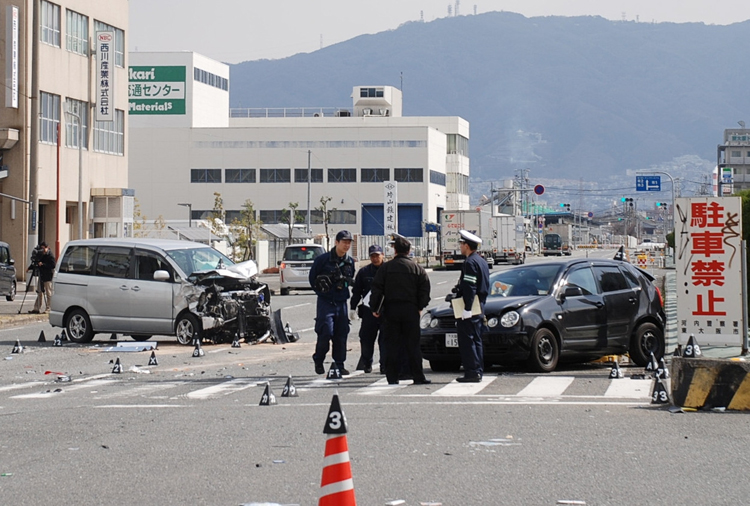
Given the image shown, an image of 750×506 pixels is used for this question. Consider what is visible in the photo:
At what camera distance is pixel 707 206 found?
571 inches

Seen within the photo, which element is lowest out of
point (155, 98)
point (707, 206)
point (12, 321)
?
point (12, 321)

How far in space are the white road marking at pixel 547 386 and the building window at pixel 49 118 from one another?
33.9 metres

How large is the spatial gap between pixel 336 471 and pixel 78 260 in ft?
51.7

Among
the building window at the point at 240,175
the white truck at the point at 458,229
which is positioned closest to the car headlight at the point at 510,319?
the white truck at the point at 458,229

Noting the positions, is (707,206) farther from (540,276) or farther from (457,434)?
(457,434)

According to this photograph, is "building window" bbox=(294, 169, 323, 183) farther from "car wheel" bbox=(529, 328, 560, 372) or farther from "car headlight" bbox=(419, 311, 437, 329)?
"car wheel" bbox=(529, 328, 560, 372)

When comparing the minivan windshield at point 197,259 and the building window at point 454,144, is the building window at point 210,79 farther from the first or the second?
the minivan windshield at point 197,259

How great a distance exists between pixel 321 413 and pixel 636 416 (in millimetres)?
3163

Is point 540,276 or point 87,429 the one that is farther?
point 540,276

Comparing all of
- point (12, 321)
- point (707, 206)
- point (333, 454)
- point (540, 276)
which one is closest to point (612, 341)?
point (540, 276)

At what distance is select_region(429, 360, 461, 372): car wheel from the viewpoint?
1551 centimetres

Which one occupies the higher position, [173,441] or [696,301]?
[696,301]

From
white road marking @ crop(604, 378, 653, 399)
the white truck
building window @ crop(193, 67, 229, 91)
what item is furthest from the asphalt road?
building window @ crop(193, 67, 229, 91)

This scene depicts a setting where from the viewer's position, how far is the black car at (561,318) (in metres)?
14.5
